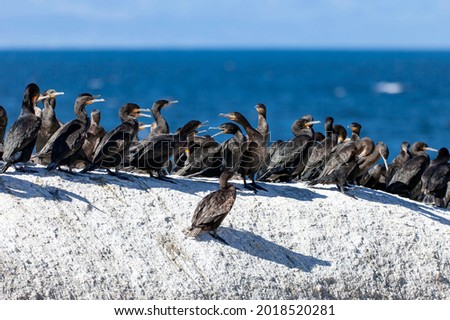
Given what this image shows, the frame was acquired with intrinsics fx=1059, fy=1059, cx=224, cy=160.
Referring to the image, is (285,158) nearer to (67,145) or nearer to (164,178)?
(164,178)

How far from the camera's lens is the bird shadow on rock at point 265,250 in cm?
1237

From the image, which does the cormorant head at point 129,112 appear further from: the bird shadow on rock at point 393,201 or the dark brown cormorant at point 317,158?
the bird shadow on rock at point 393,201

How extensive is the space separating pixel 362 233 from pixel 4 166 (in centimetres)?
448

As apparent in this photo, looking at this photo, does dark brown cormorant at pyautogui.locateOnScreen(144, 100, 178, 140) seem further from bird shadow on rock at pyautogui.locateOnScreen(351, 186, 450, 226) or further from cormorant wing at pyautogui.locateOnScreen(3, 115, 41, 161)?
bird shadow on rock at pyautogui.locateOnScreen(351, 186, 450, 226)

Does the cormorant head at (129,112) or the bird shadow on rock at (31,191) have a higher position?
the cormorant head at (129,112)

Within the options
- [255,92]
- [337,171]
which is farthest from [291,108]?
[337,171]

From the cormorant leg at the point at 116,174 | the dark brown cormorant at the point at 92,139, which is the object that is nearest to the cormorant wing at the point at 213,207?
the cormorant leg at the point at 116,174

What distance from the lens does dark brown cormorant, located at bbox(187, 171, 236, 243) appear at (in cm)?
1207

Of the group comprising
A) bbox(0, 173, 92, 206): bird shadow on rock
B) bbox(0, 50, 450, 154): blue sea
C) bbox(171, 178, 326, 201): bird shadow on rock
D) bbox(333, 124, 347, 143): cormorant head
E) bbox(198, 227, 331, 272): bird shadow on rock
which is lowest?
bbox(0, 50, 450, 154): blue sea

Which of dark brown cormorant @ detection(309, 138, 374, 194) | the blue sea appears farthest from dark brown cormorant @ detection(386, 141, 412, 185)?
the blue sea

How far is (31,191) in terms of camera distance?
1226 cm

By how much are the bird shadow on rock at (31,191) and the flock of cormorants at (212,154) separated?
0.52 m

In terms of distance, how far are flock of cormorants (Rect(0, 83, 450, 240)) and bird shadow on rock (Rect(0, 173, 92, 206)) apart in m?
0.52

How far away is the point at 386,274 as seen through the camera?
12.8 m
